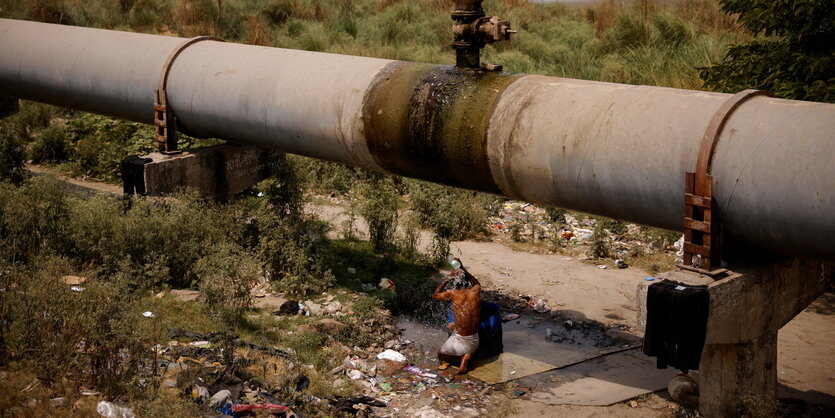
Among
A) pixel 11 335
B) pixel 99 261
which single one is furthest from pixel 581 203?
pixel 99 261

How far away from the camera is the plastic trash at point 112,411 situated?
4781 millimetres

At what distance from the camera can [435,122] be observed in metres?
6.27

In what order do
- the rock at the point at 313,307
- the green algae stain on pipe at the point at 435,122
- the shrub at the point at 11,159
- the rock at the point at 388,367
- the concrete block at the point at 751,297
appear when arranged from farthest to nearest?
the shrub at the point at 11,159 < the rock at the point at 313,307 < the rock at the point at 388,367 < the green algae stain on pipe at the point at 435,122 < the concrete block at the point at 751,297

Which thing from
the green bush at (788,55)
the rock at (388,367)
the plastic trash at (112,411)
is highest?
the green bush at (788,55)

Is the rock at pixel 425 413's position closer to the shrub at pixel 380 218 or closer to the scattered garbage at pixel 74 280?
the scattered garbage at pixel 74 280

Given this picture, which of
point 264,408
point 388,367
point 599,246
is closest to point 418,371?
point 388,367

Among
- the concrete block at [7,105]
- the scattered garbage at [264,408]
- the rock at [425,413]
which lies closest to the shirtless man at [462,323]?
the rock at [425,413]

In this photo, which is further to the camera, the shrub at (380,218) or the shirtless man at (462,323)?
the shrub at (380,218)

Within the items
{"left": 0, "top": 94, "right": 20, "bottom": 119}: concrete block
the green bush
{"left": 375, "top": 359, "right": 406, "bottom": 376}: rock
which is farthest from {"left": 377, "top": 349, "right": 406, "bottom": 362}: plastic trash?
{"left": 0, "top": 94, "right": 20, "bottom": 119}: concrete block

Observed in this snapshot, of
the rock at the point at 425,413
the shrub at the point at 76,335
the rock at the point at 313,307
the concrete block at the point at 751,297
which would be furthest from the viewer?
the rock at the point at 313,307

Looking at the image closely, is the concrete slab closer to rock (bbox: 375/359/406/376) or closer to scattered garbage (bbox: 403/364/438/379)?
scattered garbage (bbox: 403/364/438/379)

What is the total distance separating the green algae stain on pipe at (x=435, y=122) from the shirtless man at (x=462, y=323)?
944 mm

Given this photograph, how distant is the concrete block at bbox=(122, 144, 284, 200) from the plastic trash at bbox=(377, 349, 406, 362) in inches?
112

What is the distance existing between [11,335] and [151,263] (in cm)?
264
